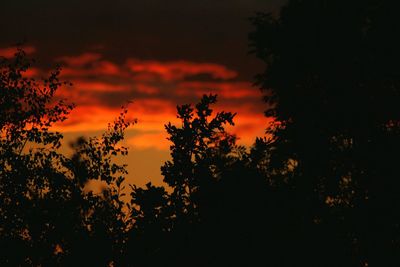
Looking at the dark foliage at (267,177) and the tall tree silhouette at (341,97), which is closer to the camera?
the dark foliage at (267,177)

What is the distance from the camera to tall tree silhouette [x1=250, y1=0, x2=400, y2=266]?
92.4ft

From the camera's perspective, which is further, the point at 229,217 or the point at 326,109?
the point at 326,109

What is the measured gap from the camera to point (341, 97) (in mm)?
29469

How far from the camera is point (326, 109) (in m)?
29.3

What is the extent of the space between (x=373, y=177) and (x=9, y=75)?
15.6 m

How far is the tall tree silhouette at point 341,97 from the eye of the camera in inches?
1109

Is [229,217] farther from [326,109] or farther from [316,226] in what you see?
[326,109]

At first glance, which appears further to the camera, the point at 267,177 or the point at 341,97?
the point at 341,97

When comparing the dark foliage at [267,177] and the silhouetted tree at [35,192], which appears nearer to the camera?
the dark foliage at [267,177]

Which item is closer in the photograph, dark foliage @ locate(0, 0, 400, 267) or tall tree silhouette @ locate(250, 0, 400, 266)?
dark foliage @ locate(0, 0, 400, 267)

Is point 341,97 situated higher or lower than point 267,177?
higher

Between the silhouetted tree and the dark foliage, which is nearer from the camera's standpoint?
the dark foliage

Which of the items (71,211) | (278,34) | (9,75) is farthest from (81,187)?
(278,34)

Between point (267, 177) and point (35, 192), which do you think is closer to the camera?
point (267, 177)
